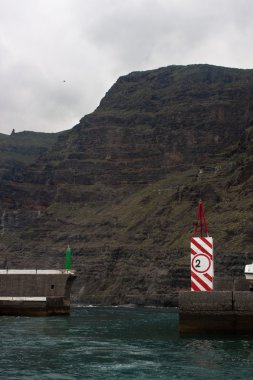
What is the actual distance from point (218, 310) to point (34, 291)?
1856 inches

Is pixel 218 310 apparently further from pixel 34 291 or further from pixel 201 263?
pixel 34 291

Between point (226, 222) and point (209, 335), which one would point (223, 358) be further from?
point (226, 222)

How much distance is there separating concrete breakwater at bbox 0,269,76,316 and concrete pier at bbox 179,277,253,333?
43.5m

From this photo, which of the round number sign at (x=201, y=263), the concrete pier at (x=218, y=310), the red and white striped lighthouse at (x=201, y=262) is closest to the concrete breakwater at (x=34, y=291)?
the red and white striped lighthouse at (x=201, y=262)

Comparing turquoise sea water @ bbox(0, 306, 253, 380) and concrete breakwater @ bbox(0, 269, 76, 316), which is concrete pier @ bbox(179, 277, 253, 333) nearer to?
turquoise sea water @ bbox(0, 306, 253, 380)

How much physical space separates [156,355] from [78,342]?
9565mm

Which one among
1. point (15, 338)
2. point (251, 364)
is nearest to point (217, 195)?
point (15, 338)

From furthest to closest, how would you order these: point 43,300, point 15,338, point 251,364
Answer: point 43,300
point 15,338
point 251,364

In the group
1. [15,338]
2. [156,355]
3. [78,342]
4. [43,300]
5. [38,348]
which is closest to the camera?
[156,355]

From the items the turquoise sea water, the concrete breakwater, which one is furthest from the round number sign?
the concrete breakwater

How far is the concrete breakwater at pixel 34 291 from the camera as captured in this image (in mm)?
74125

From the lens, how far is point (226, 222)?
575 ft

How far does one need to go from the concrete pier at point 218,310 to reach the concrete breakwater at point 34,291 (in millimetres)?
43458

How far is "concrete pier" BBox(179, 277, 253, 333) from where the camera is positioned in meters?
32.0
